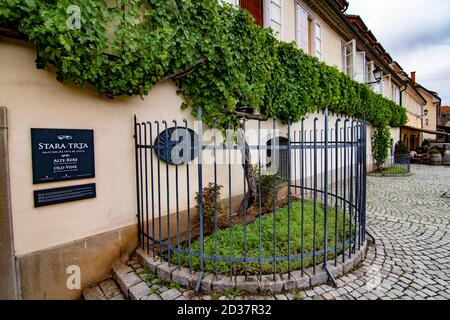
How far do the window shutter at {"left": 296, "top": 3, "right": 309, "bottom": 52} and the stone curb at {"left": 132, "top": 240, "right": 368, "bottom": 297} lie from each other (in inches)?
258

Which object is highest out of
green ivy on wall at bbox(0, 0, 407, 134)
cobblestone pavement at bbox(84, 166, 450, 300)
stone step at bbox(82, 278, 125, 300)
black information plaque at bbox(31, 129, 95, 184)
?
green ivy on wall at bbox(0, 0, 407, 134)

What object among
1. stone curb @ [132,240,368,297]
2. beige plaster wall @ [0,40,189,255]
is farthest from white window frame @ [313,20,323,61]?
stone curb @ [132,240,368,297]

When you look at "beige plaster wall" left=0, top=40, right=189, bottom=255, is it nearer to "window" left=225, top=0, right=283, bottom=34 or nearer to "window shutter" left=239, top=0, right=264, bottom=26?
"window shutter" left=239, top=0, right=264, bottom=26

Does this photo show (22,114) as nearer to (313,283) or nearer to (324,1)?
(313,283)

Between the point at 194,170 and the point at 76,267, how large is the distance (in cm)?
229

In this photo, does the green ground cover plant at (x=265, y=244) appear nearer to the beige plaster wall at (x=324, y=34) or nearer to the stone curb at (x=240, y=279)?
the stone curb at (x=240, y=279)

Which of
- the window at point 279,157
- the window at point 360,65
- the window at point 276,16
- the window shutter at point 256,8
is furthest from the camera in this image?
the window at point 360,65

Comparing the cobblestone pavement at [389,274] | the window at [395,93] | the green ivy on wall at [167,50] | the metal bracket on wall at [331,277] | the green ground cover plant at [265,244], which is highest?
the window at [395,93]

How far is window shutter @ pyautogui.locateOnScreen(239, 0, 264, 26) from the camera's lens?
5.78m

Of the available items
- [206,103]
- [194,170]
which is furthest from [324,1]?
[194,170]

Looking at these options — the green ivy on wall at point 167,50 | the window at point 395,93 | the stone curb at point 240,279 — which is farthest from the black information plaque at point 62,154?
the window at point 395,93

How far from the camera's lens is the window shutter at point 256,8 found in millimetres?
5781

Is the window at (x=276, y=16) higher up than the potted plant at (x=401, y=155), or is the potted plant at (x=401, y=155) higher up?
the window at (x=276, y=16)

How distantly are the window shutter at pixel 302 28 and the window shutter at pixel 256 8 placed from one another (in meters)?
1.60
